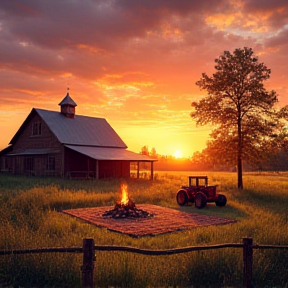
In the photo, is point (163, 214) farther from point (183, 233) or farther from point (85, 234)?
point (85, 234)

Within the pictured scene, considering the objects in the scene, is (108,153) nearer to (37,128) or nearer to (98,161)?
(98,161)

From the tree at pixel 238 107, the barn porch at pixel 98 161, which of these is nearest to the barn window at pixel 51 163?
the barn porch at pixel 98 161

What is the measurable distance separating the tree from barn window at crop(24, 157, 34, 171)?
20.3 meters

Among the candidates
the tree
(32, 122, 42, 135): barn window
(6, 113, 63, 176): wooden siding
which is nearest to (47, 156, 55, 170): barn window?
(6, 113, 63, 176): wooden siding

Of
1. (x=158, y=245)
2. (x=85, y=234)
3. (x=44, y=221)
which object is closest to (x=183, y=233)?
(x=158, y=245)

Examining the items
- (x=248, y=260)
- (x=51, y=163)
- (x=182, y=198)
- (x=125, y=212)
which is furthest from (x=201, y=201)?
(x=51, y=163)

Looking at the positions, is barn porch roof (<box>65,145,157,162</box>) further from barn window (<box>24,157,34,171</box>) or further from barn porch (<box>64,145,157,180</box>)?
barn window (<box>24,157,34,171</box>)

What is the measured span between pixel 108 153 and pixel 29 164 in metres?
→ 10.2

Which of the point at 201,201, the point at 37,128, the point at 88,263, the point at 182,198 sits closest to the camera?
the point at 88,263

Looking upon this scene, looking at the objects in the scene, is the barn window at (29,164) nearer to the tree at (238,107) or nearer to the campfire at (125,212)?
the tree at (238,107)

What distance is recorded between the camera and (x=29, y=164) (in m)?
38.6

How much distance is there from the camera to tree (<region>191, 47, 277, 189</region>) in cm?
2630

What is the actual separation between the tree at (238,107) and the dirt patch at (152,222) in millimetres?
14100

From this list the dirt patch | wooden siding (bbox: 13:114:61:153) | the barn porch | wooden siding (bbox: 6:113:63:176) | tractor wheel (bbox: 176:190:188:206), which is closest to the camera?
the dirt patch
